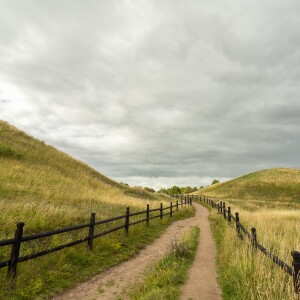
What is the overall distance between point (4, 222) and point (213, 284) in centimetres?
768

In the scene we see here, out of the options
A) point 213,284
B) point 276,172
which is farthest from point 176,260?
point 276,172

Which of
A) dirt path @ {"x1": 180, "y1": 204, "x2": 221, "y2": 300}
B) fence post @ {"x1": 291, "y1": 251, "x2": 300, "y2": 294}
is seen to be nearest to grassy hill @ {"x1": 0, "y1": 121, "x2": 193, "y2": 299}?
dirt path @ {"x1": 180, "y1": 204, "x2": 221, "y2": 300}

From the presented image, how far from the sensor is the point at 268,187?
90312mm

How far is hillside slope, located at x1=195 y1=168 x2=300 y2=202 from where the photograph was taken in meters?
79.5

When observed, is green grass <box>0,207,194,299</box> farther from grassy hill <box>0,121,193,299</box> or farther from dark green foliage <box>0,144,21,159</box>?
dark green foliage <box>0,144,21,159</box>

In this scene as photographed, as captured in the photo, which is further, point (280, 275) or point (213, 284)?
point (213, 284)

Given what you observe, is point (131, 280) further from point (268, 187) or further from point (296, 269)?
point (268, 187)

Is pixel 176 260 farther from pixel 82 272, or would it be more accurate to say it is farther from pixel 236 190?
pixel 236 190

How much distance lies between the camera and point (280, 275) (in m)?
5.98

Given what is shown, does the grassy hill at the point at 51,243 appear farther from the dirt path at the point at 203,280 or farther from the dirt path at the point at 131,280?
the dirt path at the point at 203,280

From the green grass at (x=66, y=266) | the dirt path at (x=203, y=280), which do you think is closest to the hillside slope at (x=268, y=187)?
the dirt path at (x=203, y=280)

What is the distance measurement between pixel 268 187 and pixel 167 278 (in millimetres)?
92836

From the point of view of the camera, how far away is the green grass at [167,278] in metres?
6.17

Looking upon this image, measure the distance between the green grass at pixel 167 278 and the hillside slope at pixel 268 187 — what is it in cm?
7276
